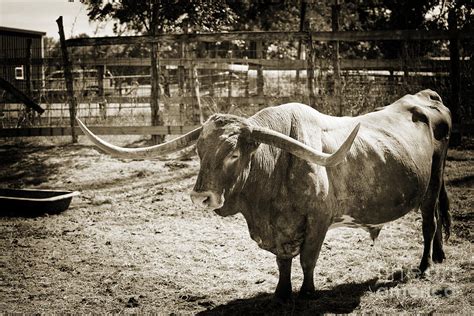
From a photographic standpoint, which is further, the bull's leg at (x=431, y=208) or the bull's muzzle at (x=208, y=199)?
the bull's leg at (x=431, y=208)

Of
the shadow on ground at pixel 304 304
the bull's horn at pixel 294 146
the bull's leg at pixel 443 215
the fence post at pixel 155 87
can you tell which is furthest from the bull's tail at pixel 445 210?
the fence post at pixel 155 87

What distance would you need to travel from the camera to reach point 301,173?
13.3ft

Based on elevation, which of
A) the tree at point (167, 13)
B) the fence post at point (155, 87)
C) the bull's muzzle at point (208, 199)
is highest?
the tree at point (167, 13)

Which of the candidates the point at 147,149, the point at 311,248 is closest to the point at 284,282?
the point at 311,248

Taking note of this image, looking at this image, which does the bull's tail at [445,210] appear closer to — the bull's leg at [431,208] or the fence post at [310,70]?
the bull's leg at [431,208]

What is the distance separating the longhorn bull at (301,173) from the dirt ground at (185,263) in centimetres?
51

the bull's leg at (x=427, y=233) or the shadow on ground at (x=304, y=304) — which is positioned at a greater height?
the bull's leg at (x=427, y=233)

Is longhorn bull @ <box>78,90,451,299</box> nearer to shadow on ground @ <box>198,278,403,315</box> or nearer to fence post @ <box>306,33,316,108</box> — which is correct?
shadow on ground @ <box>198,278,403,315</box>

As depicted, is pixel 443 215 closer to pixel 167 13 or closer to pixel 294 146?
pixel 294 146

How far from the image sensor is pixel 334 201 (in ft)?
13.9

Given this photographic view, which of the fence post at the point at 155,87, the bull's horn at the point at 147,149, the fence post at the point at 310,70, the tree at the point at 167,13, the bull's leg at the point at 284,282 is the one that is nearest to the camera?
the bull's horn at the point at 147,149

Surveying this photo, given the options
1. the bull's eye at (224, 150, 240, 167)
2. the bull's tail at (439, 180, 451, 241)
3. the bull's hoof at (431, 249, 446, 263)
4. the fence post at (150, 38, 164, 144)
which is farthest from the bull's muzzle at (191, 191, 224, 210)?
the fence post at (150, 38, 164, 144)

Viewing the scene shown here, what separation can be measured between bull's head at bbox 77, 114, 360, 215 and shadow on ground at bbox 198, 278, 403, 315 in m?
0.99

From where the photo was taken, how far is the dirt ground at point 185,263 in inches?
171
